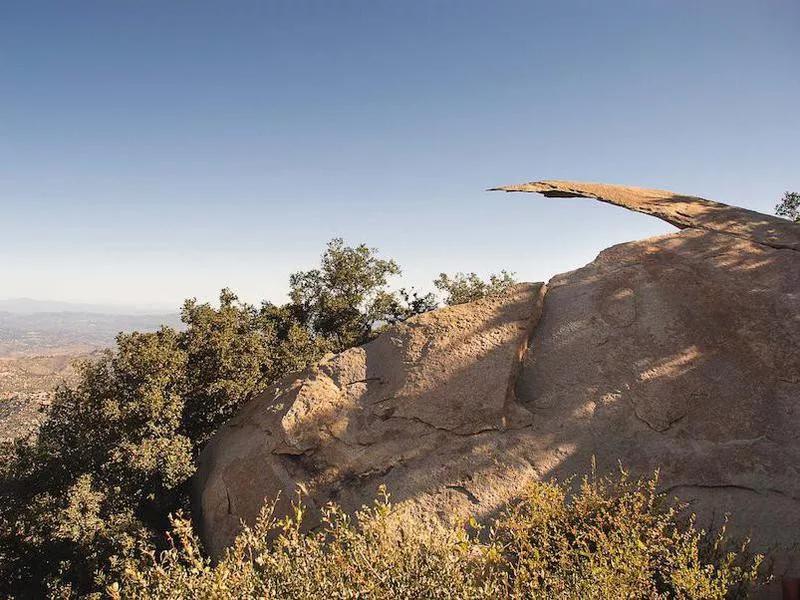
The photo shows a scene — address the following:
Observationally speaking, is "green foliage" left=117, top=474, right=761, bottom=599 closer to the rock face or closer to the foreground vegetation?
the rock face

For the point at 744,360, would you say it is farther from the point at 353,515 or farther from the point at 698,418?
the point at 353,515

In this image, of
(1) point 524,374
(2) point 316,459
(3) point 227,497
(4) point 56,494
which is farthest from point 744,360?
(4) point 56,494

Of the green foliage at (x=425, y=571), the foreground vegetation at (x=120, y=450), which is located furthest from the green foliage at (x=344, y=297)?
the green foliage at (x=425, y=571)

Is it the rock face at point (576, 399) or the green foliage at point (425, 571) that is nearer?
the green foliage at point (425, 571)

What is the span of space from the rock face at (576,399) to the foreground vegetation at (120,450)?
174cm

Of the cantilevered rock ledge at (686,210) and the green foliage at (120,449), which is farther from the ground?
the cantilevered rock ledge at (686,210)

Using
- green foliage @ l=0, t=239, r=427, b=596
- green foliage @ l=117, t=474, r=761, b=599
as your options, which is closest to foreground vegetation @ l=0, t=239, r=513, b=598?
green foliage @ l=0, t=239, r=427, b=596

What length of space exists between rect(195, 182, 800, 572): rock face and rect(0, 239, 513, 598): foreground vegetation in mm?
1742

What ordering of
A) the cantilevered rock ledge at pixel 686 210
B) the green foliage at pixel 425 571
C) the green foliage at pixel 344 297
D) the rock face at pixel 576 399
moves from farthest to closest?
1. the green foliage at pixel 344 297
2. the cantilevered rock ledge at pixel 686 210
3. the rock face at pixel 576 399
4. the green foliage at pixel 425 571

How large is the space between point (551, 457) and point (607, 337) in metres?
2.86

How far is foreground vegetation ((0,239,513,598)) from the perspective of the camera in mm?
10836

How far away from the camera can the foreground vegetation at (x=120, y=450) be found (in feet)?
35.6

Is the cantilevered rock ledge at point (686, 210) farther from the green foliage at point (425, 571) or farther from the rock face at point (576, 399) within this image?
the green foliage at point (425, 571)

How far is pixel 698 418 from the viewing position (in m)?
8.48
